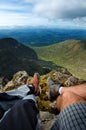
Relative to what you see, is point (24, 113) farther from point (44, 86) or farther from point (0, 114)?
point (44, 86)

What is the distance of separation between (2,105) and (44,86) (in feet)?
24.0

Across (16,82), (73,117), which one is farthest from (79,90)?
(16,82)

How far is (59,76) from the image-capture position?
639 inches

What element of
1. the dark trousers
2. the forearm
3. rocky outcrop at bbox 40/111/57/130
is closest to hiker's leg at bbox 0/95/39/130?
the dark trousers

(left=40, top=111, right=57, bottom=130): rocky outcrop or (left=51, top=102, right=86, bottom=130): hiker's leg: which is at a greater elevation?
(left=51, top=102, right=86, bottom=130): hiker's leg

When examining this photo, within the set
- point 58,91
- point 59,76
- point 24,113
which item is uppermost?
point 24,113

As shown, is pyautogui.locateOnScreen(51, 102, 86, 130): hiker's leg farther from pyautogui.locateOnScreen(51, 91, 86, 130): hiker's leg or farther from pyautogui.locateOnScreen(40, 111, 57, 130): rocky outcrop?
pyautogui.locateOnScreen(40, 111, 57, 130): rocky outcrop

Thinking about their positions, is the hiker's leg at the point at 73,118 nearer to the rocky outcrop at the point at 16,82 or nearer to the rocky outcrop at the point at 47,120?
the rocky outcrop at the point at 47,120

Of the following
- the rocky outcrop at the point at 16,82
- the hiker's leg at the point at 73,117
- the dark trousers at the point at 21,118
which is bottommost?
the rocky outcrop at the point at 16,82

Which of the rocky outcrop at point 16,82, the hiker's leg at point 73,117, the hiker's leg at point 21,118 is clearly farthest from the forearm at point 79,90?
the rocky outcrop at point 16,82

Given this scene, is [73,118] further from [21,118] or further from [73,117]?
[21,118]

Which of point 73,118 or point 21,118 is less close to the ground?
point 21,118

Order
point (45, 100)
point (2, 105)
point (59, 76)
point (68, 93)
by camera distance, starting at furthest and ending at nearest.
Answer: point (59, 76), point (45, 100), point (68, 93), point (2, 105)

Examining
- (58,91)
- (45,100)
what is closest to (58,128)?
(58,91)
